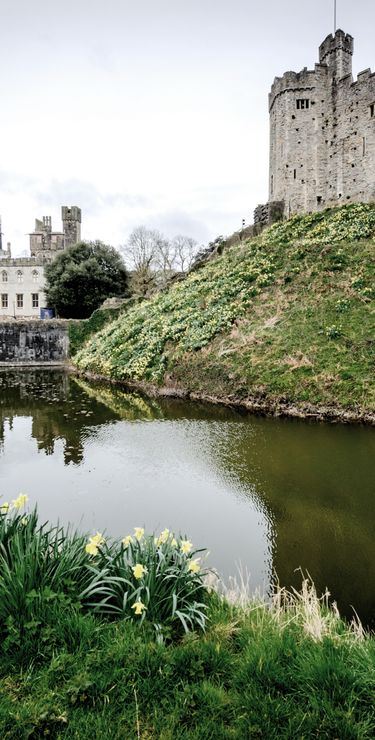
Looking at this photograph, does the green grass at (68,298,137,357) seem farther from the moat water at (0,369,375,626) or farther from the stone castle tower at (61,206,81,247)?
the stone castle tower at (61,206,81,247)

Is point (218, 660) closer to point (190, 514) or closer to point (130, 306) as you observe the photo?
point (190, 514)

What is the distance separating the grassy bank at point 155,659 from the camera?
2.55 metres

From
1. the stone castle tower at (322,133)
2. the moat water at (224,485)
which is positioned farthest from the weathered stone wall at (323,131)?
the moat water at (224,485)

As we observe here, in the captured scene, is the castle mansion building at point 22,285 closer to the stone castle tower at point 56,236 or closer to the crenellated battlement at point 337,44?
the stone castle tower at point 56,236

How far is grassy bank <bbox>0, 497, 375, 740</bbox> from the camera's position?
2553mm

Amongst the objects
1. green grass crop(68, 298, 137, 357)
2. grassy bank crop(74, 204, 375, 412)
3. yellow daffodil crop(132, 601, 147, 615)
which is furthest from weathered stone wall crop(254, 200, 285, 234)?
yellow daffodil crop(132, 601, 147, 615)

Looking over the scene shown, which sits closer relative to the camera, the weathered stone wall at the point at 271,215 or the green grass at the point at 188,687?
the green grass at the point at 188,687

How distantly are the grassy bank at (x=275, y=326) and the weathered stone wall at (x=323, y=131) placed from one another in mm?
7323

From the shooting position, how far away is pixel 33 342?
3303cm

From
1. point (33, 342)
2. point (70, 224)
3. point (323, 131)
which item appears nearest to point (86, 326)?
point (33, 342)

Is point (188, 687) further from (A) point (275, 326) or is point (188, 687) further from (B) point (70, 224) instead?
(B) point (70, 224)

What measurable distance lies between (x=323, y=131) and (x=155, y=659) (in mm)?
36657

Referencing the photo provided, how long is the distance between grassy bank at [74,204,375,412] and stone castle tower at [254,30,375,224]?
6974 millimetres

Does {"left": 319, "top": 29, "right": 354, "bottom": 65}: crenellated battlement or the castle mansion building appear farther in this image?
the castle mansion building
